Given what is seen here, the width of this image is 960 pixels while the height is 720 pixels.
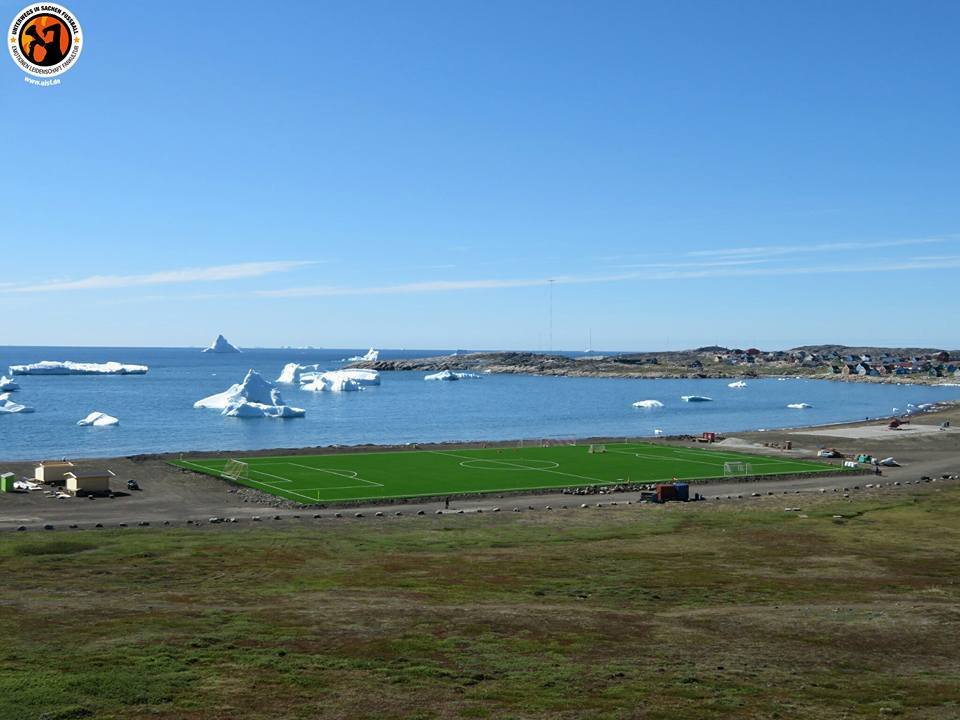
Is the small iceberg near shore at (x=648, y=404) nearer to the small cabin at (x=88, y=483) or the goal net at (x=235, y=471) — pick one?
the goal net at (x=235, y=471)

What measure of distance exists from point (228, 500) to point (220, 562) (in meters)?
25.6

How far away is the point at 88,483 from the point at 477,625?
4650 centimetres

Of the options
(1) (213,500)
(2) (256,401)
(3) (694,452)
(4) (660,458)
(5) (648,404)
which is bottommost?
(1) (213,500)

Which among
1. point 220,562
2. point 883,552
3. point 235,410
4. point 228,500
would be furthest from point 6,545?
point 235,410

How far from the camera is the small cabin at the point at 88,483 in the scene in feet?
225

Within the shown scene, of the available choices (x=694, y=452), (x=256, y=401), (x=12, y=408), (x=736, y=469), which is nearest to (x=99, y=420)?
(x=256, y=401)

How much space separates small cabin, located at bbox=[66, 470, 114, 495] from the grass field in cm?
1192

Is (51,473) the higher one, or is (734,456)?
(51,473)

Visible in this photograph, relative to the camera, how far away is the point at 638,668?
27.9 m

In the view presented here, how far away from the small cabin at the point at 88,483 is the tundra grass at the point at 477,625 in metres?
15.8

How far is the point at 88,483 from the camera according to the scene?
68.9 meters

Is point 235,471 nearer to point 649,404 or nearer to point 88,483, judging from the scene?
point 88,483

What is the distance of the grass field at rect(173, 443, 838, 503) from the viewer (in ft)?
251

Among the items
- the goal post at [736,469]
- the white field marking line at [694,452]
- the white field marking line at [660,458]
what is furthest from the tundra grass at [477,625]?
the white field marking line at [694,452]
